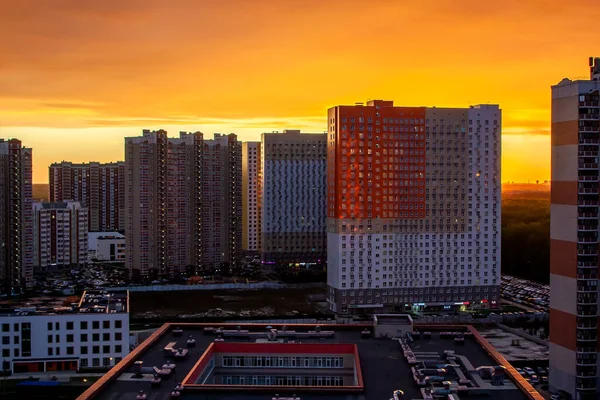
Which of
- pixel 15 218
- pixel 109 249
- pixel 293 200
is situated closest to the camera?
pixel 15 218

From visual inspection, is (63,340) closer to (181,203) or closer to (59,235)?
(181,203)

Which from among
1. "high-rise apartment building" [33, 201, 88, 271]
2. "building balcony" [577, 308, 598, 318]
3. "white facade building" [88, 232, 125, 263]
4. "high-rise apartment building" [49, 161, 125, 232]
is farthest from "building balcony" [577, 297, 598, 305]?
"high-rise apartment building" [49, 161, 125, 232]

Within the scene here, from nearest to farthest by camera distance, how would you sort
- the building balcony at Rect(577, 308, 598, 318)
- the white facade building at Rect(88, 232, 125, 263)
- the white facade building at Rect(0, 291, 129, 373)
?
the building balcony at Rect(577, 308, 598, 318) → the white facade building at Rect(0, 291, 129, 373) → the white facade building at Rect(88, 232, 125, 263)

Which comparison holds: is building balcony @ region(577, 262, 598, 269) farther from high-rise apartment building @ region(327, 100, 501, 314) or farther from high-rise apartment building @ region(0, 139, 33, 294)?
high-rise apartment building @ region(0, 139, 33, 294)

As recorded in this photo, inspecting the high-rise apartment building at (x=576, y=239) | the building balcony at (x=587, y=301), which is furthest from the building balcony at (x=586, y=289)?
the building balcony at (x=587, y=301)

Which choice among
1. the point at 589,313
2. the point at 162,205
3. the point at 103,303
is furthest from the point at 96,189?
the point at 589,313

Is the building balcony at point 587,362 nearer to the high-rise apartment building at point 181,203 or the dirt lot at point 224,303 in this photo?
the dirt lot at point 224,303
